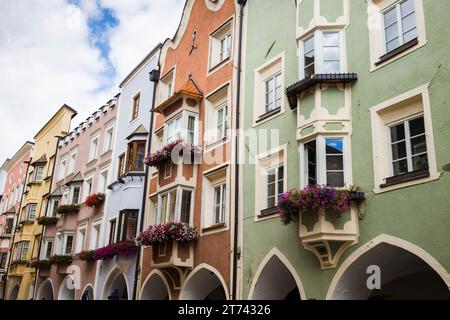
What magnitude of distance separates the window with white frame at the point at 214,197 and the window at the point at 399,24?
22.3ft

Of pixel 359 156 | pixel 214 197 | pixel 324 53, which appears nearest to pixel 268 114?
pixel 324 53

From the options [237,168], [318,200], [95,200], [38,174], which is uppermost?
[38,174]

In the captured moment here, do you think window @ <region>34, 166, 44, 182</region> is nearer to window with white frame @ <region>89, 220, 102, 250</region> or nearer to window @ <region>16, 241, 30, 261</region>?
window @ <region>16, 241, 30, 261</region>

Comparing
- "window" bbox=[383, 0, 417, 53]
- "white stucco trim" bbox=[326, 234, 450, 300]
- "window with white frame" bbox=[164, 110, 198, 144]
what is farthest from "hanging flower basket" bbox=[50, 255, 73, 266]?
"window" bbox=[383, 0, 417, 53]

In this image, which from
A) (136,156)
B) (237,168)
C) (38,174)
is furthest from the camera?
(38,174)

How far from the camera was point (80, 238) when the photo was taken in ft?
91.7

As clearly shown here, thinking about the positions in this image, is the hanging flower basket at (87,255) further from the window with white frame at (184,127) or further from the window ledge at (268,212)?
the window ledge at (268,212)

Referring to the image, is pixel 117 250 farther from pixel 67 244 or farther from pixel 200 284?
pixel 67 244

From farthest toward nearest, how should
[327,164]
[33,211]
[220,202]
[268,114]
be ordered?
[33,211]
[220,202]
[268,114]
[327,164]

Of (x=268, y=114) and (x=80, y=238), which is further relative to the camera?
(x=80, y=238)

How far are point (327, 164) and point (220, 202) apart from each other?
570cm

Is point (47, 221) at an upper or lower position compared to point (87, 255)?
upper

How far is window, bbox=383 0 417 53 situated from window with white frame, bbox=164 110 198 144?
8573 millimetres

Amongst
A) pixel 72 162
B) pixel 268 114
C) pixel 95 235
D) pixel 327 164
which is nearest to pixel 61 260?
pixel 95 235
